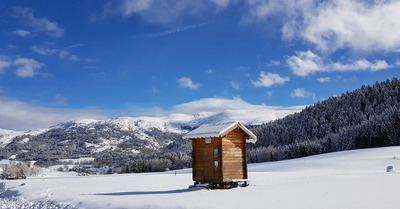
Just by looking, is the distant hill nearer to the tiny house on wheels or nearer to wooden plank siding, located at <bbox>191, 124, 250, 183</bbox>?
wooden plank siding, located at <bbox>191, 124, 250, 183</bbox>

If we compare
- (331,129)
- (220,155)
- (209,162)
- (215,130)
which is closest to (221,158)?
(220,155)

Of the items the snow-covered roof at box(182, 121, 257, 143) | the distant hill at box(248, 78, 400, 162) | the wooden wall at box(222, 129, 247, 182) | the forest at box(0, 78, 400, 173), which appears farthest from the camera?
the forest at box(0, 78, 400, 173)

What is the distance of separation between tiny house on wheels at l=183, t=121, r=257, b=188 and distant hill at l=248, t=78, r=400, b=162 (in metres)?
69.5

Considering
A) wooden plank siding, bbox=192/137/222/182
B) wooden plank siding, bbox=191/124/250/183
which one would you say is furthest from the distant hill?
wooden plank siding, bbox=192/137/222/182

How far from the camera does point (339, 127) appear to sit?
111125 mm

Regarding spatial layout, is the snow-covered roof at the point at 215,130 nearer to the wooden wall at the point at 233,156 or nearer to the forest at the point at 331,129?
the wooden wall at the point at 233,156

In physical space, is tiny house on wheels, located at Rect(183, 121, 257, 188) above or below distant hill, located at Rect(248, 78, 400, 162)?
below

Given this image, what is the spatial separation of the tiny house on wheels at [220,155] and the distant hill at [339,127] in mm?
69464

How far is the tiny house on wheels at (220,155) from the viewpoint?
26.4 metres

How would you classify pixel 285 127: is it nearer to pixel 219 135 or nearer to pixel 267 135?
pixel 267 135

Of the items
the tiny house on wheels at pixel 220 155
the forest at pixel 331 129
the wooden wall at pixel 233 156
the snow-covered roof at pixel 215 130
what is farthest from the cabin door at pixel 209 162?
the forest at pixel 331 129

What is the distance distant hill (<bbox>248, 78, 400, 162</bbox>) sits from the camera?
285 ft

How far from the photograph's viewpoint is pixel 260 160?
353 ft

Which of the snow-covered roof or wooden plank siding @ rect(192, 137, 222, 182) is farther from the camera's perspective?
wooden plank siding @ rect(192, 137, 222, 182)
